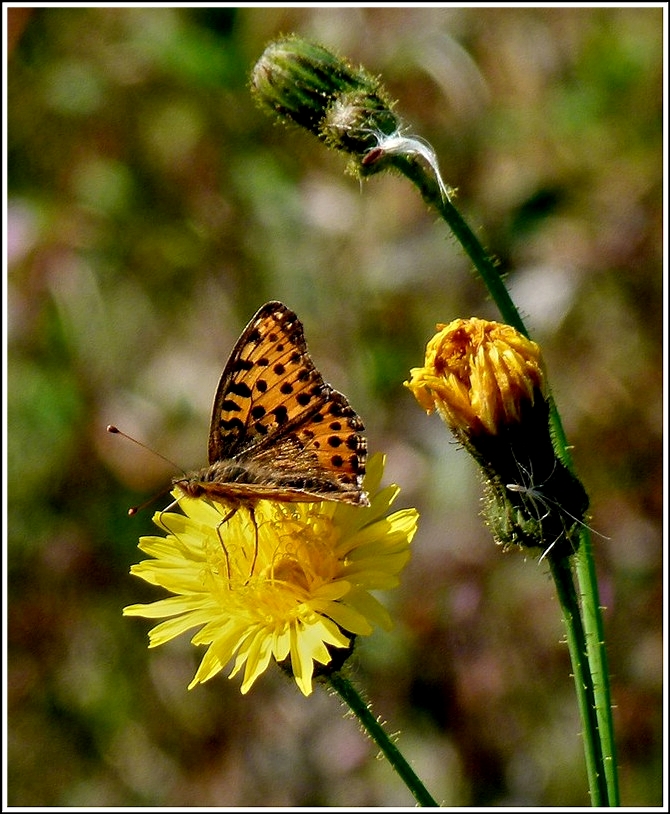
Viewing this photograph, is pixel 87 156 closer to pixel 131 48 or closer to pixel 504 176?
pixel 131 48

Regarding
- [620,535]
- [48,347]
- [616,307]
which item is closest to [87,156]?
[48,347]

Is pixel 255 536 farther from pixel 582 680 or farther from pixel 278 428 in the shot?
pixel 582 680

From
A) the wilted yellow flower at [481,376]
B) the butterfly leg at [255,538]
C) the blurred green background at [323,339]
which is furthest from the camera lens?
the blurred green background at [323,339]

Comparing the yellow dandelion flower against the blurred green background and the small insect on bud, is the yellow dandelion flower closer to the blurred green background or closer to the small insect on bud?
the small insect on bud

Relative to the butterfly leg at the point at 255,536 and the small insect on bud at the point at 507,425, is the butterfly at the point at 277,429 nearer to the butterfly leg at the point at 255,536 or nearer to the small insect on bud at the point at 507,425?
the butterfly leg at the point at 255,536

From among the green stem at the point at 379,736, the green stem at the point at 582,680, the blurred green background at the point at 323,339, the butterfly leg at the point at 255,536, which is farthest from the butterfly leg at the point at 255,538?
the blurred green background at the point at 323,339

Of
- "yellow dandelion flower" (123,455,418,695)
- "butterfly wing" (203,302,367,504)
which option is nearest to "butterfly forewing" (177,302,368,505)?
"butterfly wing" (203,302,367,504)

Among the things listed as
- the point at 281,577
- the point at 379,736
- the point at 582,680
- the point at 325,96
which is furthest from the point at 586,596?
the point at 325,96
